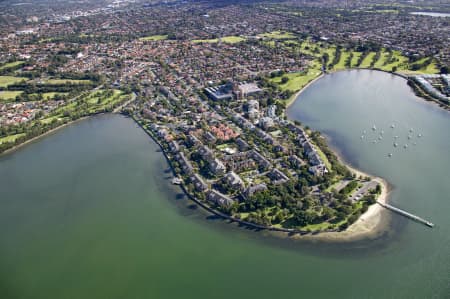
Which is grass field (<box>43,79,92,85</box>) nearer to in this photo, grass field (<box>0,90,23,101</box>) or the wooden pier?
grass field (<box>0,90,23,101</box>)

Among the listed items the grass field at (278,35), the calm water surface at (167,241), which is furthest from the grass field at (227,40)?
the calm water surface at (167,241)

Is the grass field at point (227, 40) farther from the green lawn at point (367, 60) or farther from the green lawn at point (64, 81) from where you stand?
the green lawn at point (64, 81)

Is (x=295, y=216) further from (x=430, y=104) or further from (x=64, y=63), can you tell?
(x=64, y=63)

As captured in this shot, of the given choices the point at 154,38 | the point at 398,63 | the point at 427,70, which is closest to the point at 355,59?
the point at 398,63

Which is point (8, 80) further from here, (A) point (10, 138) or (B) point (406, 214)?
(B) point (406, 214)

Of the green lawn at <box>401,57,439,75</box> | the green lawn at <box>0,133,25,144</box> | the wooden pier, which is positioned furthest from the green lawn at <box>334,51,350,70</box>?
the green lawn at <box>0,133,25,144</box>
